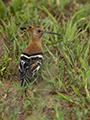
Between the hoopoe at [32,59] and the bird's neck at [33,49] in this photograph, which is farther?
the bird's neck at [33,49]

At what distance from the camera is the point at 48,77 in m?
3.12

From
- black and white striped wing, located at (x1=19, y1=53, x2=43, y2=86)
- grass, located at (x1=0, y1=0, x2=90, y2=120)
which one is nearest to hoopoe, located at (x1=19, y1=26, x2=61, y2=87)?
black and white striped wing, located at (x1=19, y1=53, x2=43, y2=86)

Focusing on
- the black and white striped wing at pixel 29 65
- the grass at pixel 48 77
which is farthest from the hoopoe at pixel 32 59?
the grass at pixel 48 77

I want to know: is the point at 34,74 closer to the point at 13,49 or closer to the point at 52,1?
the point at 13,49

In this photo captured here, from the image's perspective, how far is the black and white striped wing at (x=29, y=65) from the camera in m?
3.06

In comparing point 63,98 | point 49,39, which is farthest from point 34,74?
point 49,39

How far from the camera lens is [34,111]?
2.56m

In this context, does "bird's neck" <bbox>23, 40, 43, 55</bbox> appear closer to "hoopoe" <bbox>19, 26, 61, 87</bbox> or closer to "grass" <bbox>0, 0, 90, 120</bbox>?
"hoopoe" <bbox>19, 26, 61, 87</bbox>

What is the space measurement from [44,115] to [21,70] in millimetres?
877

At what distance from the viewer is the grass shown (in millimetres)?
2555

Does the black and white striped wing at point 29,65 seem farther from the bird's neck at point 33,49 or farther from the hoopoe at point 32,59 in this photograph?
the bird's neck at point 33,49

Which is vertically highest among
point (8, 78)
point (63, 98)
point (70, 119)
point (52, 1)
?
point (52, 1)

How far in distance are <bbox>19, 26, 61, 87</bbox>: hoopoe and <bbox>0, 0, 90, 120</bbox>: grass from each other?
5.2 inches

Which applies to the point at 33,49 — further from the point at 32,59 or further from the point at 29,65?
the point at 29,65
